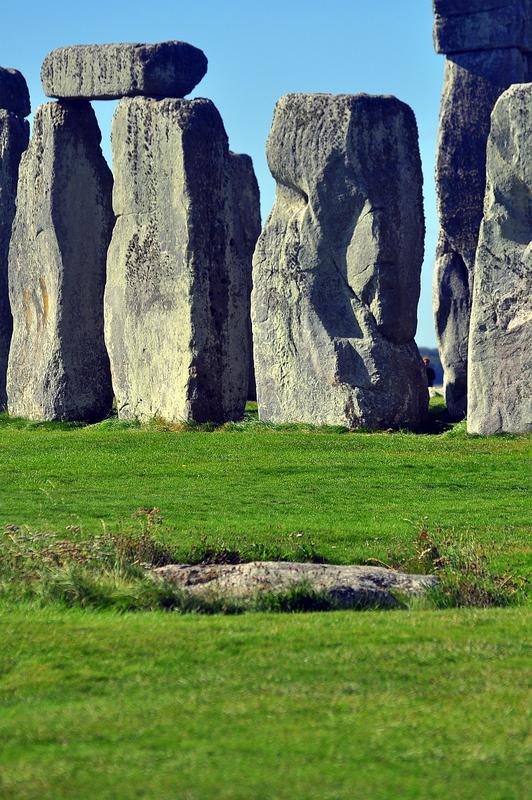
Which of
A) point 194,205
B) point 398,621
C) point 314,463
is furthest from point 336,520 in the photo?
point 194,205

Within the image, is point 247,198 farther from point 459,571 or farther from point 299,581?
point 299,581

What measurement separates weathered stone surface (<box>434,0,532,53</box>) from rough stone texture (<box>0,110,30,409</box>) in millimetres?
7445

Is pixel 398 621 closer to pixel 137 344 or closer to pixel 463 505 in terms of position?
pixel 463 505

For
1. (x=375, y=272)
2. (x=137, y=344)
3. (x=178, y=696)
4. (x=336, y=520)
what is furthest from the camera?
(x=137, y=344)

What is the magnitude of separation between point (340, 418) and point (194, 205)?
12.6 ft

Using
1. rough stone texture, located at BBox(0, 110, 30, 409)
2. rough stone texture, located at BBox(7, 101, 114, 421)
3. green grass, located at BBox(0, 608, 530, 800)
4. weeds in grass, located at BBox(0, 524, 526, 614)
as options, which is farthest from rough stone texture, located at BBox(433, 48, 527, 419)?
green grass, located at BBox(0, 608, 530, 800)

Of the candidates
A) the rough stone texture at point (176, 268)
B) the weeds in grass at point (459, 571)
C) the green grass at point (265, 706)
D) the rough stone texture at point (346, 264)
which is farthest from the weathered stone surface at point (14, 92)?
the green grass at point (265, 706)

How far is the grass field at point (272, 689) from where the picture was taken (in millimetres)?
6863

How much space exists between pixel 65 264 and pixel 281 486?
33.4 ft

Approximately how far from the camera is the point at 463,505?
16047 millimetres

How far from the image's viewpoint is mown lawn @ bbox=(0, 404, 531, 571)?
14211 millimetres

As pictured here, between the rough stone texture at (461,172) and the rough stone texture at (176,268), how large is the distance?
451cm

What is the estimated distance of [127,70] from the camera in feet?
83.4

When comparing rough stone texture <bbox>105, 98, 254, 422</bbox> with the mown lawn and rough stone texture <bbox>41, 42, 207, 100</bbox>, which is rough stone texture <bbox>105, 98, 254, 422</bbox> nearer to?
rough stone texture <bbox>41, 42, 207, 100</bbox>
